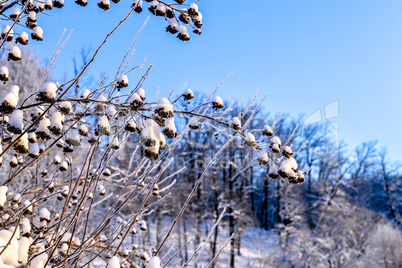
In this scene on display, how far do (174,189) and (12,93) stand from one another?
1610 cm

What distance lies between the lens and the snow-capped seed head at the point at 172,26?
6.13 feet

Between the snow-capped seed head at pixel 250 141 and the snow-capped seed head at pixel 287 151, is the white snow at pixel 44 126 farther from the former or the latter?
the snow-capped seed head at pixel 287 151

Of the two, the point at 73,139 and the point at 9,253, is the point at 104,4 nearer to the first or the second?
the point at 73,139

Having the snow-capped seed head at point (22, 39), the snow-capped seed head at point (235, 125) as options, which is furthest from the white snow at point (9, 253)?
the snow-capped seed head at point (22, 39)

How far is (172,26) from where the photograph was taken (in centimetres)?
186

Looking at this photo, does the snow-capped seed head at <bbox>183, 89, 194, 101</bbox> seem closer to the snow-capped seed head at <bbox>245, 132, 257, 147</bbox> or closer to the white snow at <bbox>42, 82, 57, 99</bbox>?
the snow-capped seed head at <bbox>245, 132, 257, 147</bbox>

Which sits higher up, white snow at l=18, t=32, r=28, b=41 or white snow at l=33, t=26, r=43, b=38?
white snow at l=33, t=26, r=43, b=38

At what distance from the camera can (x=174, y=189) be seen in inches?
669

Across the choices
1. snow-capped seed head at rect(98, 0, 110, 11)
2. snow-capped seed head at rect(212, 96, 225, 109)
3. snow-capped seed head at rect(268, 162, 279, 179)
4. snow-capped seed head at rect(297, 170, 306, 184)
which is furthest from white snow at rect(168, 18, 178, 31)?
snow-capped seed head at rect(297, 170, 306, 184)

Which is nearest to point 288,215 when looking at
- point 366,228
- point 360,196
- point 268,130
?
point 366,228

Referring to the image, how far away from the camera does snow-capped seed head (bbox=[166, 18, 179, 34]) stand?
73.5 inches

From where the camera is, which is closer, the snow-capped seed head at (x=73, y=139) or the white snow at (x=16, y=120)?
the white snow at (x=16, y=120)

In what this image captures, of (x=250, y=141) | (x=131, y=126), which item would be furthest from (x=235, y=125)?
(x=131, y=126)

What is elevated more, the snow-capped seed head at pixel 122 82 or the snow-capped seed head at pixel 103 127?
the snow-capped seed head at pixel 122 82
